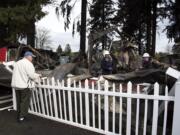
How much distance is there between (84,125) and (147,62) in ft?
19.4

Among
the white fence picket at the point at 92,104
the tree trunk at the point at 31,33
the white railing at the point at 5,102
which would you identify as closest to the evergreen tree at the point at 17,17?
the tree trunk at the point at 31,33

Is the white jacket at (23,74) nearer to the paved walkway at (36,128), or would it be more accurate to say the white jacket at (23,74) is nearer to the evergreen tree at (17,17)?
the paved walkway at (36,128)

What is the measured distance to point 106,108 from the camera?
7.49 meters

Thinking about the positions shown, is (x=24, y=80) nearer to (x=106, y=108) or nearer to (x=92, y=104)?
(x=92, y=104)

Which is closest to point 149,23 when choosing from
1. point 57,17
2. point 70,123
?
point 57,17

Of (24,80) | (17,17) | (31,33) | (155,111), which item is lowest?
(155,111)

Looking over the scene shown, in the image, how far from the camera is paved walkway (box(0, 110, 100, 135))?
7.80 m

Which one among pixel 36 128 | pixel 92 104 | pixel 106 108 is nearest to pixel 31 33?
pixel 36 128

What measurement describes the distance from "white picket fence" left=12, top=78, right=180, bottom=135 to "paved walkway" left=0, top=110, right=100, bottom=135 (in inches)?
8.5

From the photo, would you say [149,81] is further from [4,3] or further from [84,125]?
[4,3]

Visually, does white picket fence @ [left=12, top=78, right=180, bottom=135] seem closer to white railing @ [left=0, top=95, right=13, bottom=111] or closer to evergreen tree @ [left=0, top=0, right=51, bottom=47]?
white railing @ [left=0, top=95, right=13, bottom=111]

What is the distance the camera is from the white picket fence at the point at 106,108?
22.1ft

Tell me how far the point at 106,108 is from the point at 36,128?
174 cm

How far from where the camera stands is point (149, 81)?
391 inches
